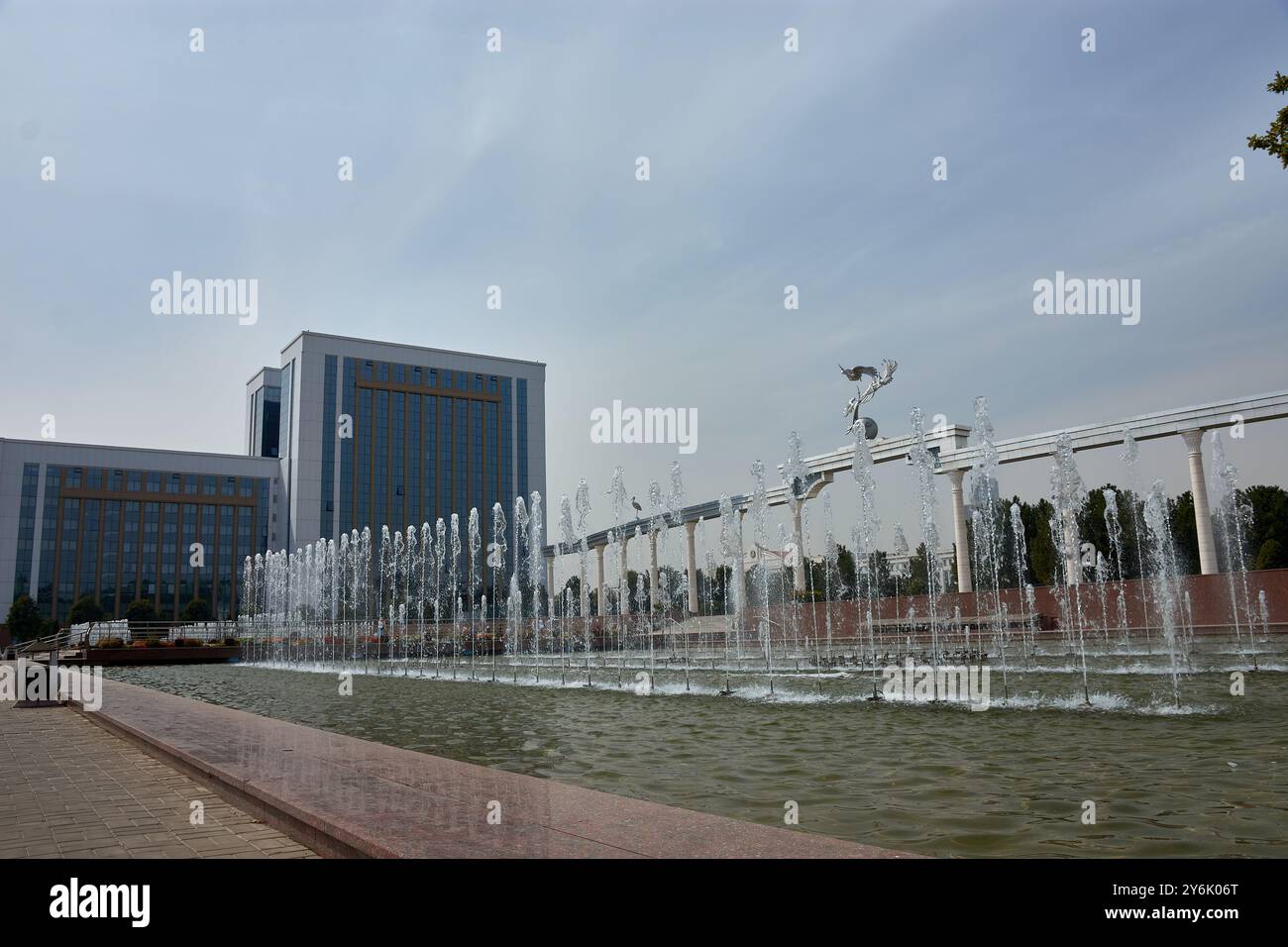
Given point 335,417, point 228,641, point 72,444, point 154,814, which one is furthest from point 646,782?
point 72,444

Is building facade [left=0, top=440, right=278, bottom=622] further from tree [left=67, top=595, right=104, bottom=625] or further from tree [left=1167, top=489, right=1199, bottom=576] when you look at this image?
tree [left=1167, top=489, right=1199, bottom=576]

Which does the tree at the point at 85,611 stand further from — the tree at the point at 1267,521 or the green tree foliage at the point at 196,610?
the tree at the point at 1267,521

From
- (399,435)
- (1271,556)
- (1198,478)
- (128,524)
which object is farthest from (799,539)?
(128,524)

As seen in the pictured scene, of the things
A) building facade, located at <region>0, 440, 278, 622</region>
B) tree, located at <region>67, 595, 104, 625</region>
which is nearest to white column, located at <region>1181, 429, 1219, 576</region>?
tree, located at <region>67, 595, 104, 625</region>

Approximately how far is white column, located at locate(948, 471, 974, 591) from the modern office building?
5380cm

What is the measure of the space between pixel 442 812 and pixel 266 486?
269ft

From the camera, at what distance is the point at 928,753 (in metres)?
8.09

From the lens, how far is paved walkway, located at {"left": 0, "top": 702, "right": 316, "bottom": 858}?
478cm

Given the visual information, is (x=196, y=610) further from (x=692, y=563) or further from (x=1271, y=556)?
(x=1271, y=556)

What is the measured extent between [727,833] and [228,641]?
124 ft

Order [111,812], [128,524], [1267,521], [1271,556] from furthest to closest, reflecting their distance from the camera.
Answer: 1. [128,524]
2. [1267,521]
3. [1271,556]
4. [111,812]

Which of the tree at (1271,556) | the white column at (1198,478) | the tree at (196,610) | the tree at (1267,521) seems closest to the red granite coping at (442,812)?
the white column at (1198,478)

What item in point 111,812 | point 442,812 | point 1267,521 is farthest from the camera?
point 1267,521

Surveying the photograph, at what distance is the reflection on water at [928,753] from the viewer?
517 cm
